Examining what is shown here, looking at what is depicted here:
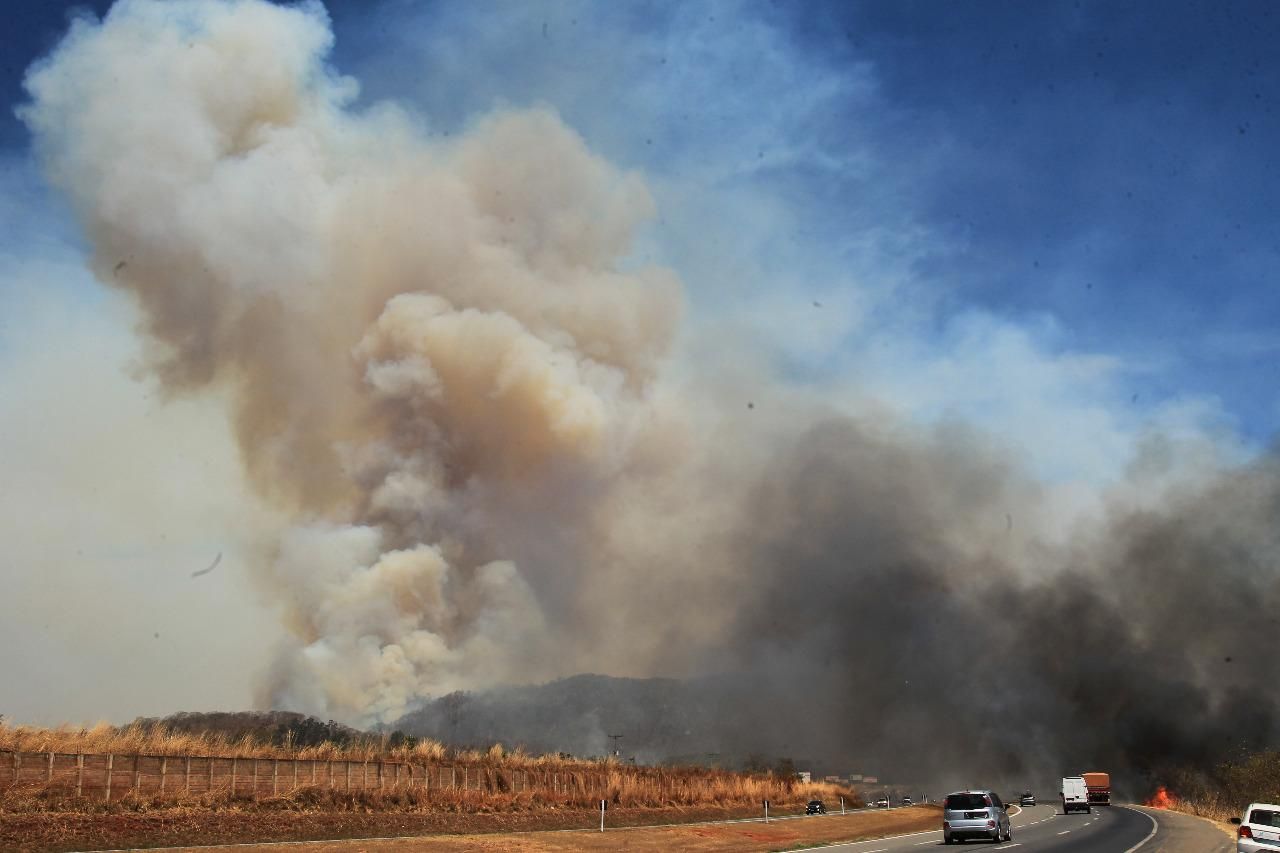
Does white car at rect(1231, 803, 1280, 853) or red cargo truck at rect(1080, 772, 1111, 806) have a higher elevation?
white car at rect(1231, 803, 1280, 853)

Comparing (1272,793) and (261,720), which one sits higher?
(261,720)

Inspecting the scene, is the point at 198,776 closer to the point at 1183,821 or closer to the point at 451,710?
the point at 1183,821

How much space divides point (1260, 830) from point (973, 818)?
32.3ft

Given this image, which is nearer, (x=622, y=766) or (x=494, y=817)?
(x=494, y=817)

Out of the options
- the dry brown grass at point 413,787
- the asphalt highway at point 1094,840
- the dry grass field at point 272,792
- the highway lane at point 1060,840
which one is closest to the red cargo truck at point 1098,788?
the dry brown grass at point 413,787

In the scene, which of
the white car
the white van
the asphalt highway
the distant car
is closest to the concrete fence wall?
the asphalt highway

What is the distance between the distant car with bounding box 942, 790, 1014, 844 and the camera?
36.0 metres

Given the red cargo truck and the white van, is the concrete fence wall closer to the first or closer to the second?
the white van

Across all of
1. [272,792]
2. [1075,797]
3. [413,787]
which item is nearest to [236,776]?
[272,792]

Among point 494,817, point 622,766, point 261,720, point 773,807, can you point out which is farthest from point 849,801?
point 261,720

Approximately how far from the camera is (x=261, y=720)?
87.2 metres

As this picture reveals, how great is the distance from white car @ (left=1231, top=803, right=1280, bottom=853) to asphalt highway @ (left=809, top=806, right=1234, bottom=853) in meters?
→ 3.41

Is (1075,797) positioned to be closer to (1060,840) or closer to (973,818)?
(1060,840)

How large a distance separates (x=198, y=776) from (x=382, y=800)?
7.71 metres
